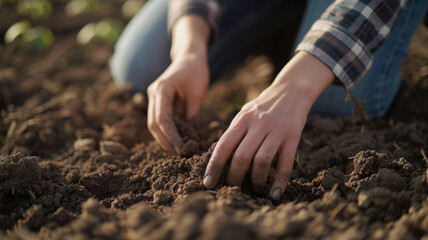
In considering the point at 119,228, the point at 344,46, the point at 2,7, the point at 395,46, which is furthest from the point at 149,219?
the point at 2,7

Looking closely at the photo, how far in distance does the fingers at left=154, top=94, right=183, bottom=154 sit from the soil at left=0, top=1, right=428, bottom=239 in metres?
0.05

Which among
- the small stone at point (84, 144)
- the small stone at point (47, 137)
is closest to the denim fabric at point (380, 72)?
the small stone at point (84, 144)

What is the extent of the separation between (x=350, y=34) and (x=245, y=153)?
0.58 meters

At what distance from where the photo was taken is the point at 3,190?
1.05 meters

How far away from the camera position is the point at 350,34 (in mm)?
1144

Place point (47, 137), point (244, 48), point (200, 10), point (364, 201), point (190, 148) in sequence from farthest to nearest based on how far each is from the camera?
point (244, 48)
point (200, 10)
point (47, 137)
point (190, 148)
point (364, 201)

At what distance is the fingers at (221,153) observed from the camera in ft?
3.29

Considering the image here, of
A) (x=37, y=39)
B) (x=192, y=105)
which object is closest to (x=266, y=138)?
(x=192, y=105)

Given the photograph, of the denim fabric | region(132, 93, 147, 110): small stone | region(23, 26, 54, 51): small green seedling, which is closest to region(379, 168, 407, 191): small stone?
the denim fabric

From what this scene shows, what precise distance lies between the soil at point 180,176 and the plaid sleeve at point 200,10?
0.47 m

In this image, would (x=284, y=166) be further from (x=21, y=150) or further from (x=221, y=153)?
(x=21, y=150)

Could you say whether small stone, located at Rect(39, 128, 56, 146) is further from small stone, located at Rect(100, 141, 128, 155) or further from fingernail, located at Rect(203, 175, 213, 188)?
fingernail, located at Rect(203, 175, 213, 188)

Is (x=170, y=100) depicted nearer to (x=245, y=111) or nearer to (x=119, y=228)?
(x=245, y=111)

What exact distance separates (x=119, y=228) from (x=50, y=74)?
185 cm
